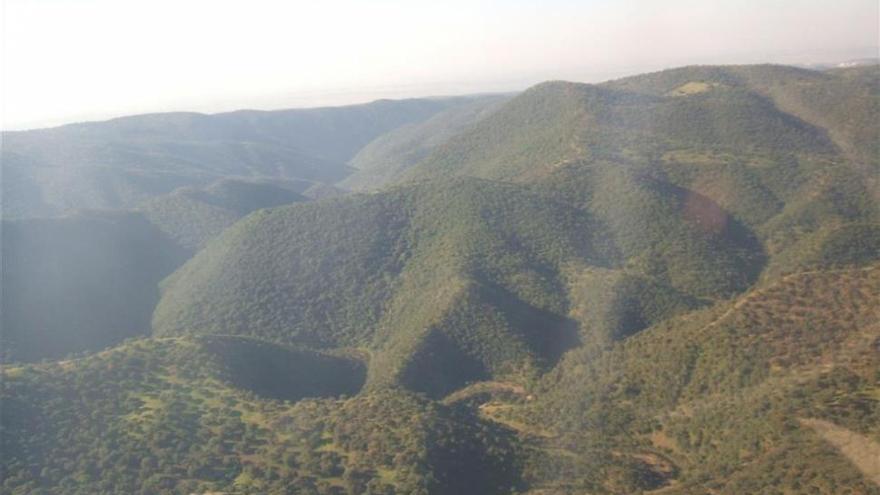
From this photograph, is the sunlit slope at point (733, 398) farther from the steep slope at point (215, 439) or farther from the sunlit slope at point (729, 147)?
the sunlit slope at point (729, 147)

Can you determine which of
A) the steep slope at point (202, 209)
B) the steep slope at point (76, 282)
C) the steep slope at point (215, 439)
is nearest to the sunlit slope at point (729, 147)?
the steep slope at point (202, 209)

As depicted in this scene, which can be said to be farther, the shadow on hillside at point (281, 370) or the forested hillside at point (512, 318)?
the shadow on hillside at point (281, 370)

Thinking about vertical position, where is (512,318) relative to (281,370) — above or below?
above

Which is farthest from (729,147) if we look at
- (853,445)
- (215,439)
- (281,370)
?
(215,439)

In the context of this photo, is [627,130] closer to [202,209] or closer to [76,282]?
[202,209]

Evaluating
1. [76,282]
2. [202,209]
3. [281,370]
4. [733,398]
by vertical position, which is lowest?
[281,370]

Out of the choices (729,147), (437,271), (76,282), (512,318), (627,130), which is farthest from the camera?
(627,130)
